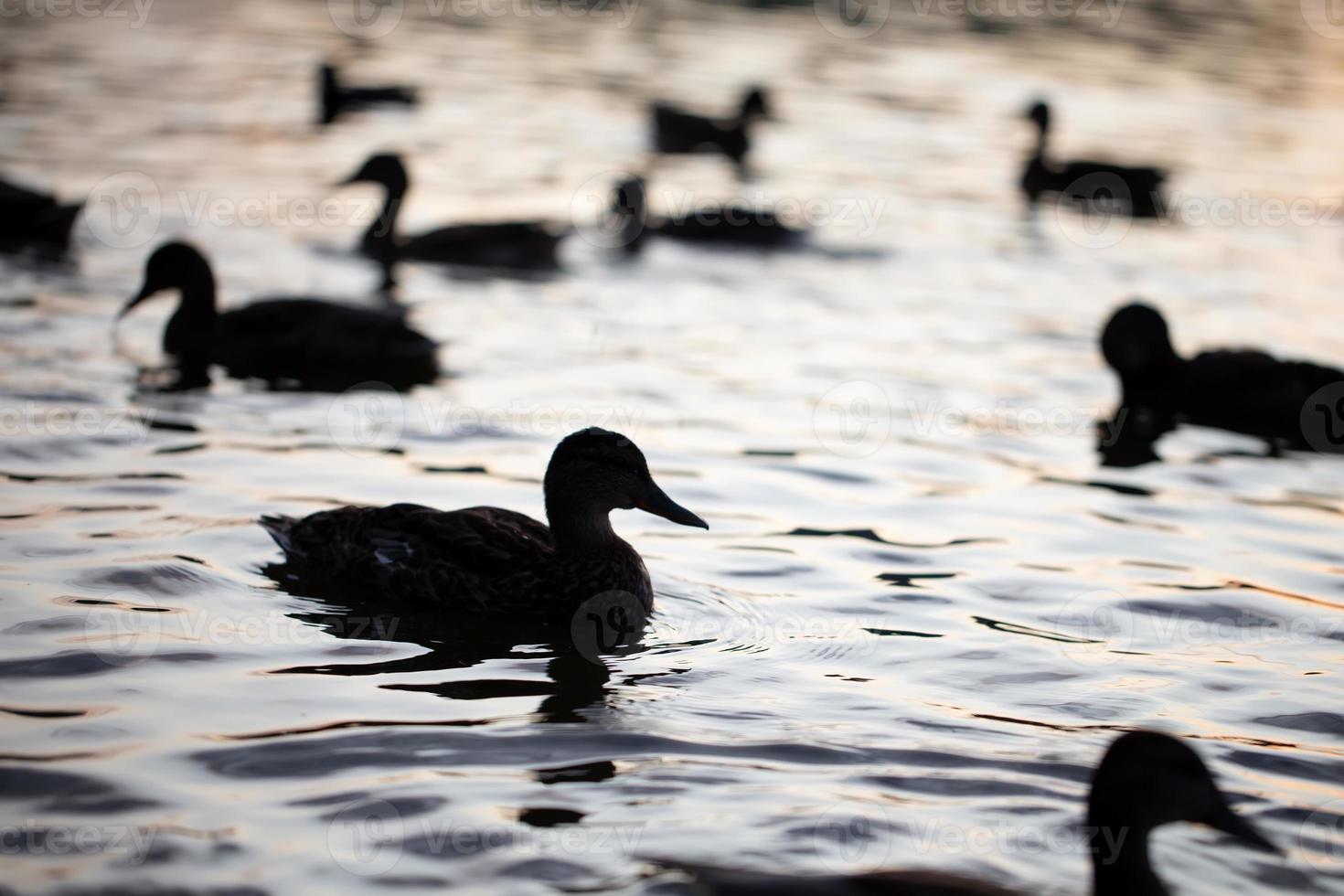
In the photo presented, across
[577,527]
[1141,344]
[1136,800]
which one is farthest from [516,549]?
[1141,344]

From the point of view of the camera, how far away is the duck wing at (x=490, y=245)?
625 inches

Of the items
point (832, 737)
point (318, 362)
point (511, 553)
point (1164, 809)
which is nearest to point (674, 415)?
point (318, 362)

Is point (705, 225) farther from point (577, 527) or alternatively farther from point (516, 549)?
point (516, 549)

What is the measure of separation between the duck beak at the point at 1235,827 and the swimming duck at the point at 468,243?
11.7 metres

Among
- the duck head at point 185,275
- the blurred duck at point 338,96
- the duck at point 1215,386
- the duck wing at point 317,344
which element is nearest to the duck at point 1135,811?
the duck at point 1215,386

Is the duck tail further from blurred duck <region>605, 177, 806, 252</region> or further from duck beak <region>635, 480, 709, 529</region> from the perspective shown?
blurred duck <region>605, 177, 806, 252</region>

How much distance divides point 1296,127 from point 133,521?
2455 cm

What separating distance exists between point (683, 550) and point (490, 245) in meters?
7.25

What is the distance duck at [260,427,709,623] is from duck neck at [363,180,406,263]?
8590 millimetres

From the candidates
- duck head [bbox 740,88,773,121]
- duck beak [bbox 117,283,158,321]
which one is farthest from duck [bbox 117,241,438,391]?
duck head [bbox 740,88,773,121]

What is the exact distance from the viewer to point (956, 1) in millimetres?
44812

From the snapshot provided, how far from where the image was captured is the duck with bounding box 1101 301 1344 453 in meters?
12.3

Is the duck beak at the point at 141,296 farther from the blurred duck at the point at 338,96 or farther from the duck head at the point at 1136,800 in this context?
the blurred duck at the point at 338,96

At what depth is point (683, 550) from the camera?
9.41 m
